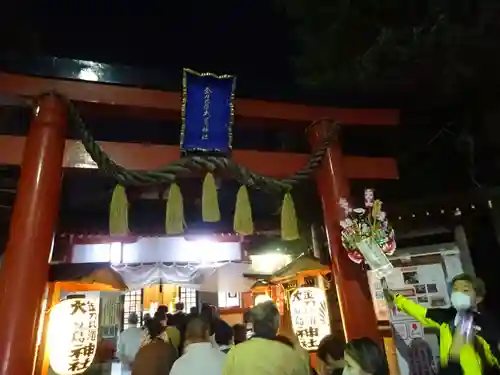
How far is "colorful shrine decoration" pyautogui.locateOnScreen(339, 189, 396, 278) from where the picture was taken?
3443 millimetres

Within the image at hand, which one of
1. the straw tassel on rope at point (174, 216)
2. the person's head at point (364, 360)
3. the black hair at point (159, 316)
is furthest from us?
the black hair at point (159, 316)

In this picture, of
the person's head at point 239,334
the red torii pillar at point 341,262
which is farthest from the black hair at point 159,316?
the red torii pillar at point 341,262

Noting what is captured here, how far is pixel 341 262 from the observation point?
4.07 meters

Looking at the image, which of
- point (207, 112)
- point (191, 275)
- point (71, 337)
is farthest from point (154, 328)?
point (191, 275)

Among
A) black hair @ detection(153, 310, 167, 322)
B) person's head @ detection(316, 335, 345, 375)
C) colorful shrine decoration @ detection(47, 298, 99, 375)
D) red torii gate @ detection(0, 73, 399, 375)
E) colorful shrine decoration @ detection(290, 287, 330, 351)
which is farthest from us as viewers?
colorful shrine decoration @ detection(290, 287, 330, 351)

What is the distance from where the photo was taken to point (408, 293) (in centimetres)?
496

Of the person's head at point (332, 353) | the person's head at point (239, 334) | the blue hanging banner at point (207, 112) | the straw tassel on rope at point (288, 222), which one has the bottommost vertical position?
the person's head at point (332, 353)

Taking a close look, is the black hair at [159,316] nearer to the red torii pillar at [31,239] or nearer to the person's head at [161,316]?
the person's head at [161,316]

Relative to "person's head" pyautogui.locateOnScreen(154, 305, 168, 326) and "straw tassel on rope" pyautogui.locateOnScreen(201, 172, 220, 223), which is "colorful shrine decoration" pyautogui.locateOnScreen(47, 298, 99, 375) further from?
"straw tassel on rope" pyautogui.locateOnScreen(201, 172, 220, 223)

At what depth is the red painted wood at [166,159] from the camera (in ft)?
12.8

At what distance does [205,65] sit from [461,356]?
16.4 feet

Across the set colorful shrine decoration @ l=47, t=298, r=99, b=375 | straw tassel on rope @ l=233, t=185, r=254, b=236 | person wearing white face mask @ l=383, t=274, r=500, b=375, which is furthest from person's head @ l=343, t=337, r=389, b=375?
colorful shrine decoration @ l=47, t=298, r=99, b=375

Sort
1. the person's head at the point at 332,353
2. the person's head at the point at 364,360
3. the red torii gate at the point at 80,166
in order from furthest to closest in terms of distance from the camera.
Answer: the person's head at the point at 332,353 → the red torii gate at the point at 80,166 → the person's head at the point at 364,360

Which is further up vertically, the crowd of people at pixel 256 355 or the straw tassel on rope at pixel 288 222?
the straw tassel on rope at pixel 288 222
